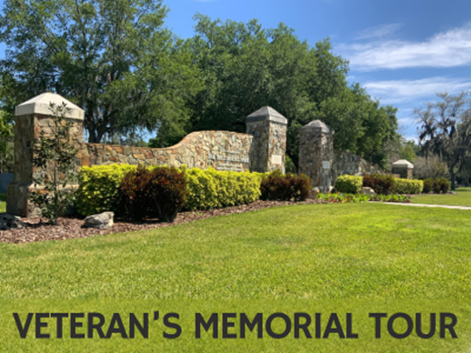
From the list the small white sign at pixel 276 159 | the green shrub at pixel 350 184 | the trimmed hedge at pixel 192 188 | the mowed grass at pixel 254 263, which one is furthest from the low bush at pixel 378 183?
the mowed grass at pixel 254 263

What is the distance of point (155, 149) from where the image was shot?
440 inches

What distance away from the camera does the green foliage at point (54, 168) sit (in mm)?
7797

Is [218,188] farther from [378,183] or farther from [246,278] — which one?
[378,183]

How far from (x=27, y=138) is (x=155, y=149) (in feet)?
11.5

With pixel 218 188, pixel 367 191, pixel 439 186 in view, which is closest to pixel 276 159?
pixel 218 188

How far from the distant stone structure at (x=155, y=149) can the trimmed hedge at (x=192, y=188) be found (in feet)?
2.90

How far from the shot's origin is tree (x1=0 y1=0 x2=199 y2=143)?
19.8 meters

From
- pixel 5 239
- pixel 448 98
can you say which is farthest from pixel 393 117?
pixel 5 239

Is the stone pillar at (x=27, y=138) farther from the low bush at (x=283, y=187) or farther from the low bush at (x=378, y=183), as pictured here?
the low bush at (x=378, y=183)

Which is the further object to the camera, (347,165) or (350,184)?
(347,165)

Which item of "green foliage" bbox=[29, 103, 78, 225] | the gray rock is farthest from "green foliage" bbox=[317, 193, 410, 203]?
"green foliage" bbox=[29, 103, 78, 225]

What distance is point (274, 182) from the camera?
1266 centimetres

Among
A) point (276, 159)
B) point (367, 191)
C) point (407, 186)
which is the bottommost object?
point (367, 191)

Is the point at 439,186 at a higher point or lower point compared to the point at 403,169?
lower
